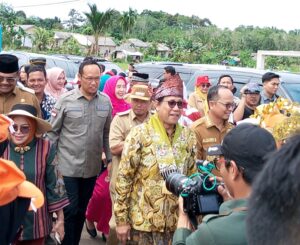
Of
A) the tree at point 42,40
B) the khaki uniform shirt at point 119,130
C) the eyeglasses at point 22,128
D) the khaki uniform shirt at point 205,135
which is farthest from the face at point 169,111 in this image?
the tree at point 42,40

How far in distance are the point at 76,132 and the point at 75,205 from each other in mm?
698

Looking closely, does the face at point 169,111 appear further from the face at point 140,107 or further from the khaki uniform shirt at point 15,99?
the khaki uniform shirt at point 15,99

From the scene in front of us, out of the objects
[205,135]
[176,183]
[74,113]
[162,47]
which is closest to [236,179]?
[176,183]

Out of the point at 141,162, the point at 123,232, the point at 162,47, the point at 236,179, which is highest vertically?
the point at 236,179

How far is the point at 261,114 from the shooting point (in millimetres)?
3863

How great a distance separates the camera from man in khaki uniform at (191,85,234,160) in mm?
4660

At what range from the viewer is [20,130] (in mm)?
3982

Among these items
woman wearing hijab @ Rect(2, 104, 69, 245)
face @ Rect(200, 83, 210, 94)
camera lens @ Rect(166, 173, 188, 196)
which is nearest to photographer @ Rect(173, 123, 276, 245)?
camera lens @ Rect(166, 173, 188, 196)

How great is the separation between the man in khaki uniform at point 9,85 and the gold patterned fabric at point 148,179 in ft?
5.37

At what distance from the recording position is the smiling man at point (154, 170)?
3812mm

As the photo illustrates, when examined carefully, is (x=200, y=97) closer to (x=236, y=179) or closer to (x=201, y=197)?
Answer: (x=201, y=197)

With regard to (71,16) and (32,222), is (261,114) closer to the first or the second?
(32,222)

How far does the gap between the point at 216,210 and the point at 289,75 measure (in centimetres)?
762

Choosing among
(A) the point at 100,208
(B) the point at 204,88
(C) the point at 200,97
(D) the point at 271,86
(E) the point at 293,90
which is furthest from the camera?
(E) the point at 293,90
